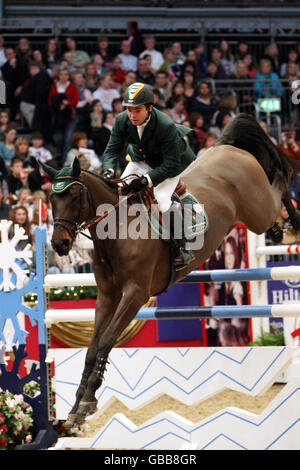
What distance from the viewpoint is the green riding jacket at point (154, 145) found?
4.75m

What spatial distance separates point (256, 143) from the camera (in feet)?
19.8

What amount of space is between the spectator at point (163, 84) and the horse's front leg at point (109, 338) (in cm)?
722

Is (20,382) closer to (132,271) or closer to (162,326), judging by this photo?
(132,271)

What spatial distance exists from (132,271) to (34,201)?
4.12 metres

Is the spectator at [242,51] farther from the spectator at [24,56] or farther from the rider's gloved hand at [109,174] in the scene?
the rider's gloved hand at [109,174]

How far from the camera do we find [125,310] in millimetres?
4449

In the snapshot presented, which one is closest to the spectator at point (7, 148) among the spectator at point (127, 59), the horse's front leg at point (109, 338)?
the spectator at point (127, 59)

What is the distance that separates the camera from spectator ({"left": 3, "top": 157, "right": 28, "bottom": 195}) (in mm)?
9336

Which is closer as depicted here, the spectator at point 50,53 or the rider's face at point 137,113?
the rider's face at point 137,113

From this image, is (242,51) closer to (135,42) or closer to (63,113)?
(135,42)

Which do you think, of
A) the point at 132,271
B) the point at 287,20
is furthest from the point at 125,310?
the point at 287,20

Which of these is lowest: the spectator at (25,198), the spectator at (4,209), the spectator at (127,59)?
the spectator at (4,209)

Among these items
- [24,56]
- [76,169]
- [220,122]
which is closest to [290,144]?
[220,122]

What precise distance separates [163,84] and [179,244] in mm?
7059
